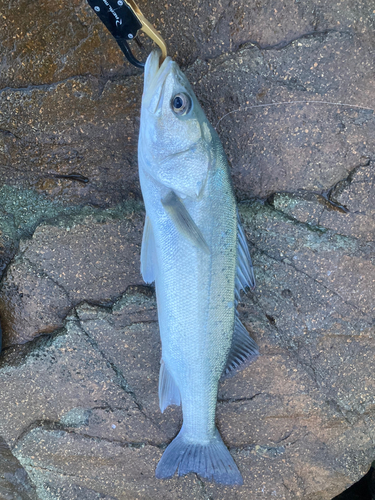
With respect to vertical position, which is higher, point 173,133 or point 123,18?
point 123,18

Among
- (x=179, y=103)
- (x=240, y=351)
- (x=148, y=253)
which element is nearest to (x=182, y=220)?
(x=148, y=253)

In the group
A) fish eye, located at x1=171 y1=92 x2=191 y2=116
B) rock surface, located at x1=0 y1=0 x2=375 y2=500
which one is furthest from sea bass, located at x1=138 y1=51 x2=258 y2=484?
rock surface, located at x1=0 y1=0 x2=375 y2=500

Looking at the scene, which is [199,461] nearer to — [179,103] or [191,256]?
[191,256]

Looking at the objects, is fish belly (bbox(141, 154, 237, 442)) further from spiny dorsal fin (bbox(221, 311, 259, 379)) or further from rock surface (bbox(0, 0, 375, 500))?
rock surface (bbox(0, 0, 375, 500))

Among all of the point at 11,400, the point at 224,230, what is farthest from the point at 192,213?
the point at 11,400

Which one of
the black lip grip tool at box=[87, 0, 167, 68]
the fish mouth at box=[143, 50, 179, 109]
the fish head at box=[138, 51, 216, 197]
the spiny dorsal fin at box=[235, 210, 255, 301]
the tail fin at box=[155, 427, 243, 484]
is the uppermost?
the black lip grip tool at box=[87, 0, 167, 68]

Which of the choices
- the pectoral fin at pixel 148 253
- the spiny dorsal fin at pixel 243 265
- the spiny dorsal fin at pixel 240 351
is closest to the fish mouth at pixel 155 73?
the pectoral fin at pixel 148 253
